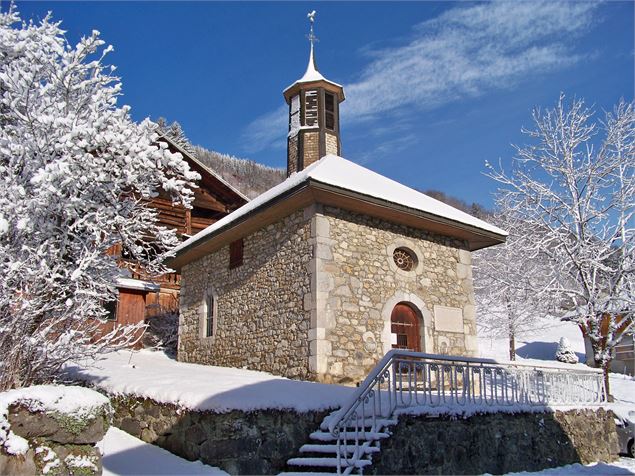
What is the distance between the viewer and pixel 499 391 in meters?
9.61

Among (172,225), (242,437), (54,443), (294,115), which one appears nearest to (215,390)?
(242,437)

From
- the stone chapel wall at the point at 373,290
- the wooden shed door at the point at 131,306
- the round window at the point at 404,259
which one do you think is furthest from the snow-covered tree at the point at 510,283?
the wooden shed door at the point at 131,306

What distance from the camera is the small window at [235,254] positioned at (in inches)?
501

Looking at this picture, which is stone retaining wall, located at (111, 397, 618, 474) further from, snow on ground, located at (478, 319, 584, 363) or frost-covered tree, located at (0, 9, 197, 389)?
snow on ground, located at (478, 319, 584, 363)

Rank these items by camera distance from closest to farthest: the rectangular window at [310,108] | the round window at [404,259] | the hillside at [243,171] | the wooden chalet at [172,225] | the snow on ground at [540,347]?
the round window at [404,259], the rectangular window at [310,108], the wooden chalet at [172,225], the snow on ground at [540,347], the hillside at [243,171]

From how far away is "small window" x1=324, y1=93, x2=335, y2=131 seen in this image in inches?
577

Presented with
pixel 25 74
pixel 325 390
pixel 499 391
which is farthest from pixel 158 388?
pixel 499 391

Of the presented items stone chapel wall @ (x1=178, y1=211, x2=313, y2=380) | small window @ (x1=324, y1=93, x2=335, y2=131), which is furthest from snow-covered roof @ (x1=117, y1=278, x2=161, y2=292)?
small window @ (x1=324, y1=93, x2=335, y2=131)

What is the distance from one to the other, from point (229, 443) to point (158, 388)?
6.11 ft

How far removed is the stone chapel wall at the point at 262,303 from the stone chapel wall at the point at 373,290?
39 cm

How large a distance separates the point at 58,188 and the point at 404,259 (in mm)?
6936

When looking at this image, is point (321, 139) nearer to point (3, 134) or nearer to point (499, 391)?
point (499, 391)

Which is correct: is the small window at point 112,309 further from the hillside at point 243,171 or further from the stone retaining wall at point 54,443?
the hillside at point 243,171

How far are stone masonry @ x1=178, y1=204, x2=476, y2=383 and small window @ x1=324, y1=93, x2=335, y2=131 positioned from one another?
4.07 metres
